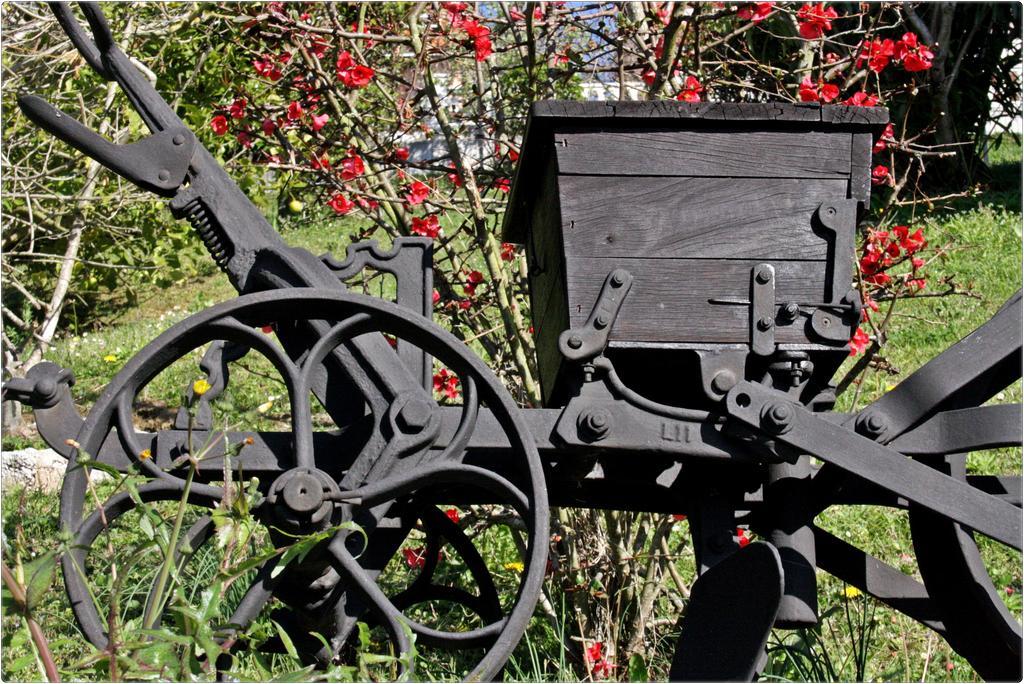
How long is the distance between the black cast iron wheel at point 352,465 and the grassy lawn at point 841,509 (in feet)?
0.52

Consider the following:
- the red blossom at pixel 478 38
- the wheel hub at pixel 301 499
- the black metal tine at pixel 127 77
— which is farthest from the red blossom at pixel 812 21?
the wheel hub at pixel 301 499

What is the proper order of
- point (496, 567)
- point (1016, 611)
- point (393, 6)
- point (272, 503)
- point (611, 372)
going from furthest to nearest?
point (393, 6) < point (496, 567) < point (1016, 611) < point (611, 372) < point (272, 503)

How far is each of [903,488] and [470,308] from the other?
72.1 inches

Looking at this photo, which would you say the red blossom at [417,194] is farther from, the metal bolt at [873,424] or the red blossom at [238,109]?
the metal bolt at [873,424]

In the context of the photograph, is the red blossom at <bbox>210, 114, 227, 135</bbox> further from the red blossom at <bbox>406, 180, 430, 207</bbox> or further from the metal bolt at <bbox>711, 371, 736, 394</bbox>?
the metal bolt at <bbox>711, 371, 736, 394</bbox>

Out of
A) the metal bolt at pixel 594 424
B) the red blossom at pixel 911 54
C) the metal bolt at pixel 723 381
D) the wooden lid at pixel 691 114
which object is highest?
the red blossom at pixel 911 54

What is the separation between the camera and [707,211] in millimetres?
2240

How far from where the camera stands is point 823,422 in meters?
2.12

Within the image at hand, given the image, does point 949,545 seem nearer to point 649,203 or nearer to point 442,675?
point 649,203

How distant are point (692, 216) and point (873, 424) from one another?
0.56 metres

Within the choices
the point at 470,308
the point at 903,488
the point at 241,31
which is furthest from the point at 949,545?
the point at 241,31

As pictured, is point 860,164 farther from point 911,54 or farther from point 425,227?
point 425,227

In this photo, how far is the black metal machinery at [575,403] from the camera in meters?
2.09

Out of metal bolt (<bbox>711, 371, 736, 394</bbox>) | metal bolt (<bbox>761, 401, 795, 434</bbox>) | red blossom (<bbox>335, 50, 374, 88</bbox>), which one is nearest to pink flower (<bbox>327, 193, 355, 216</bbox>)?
red blossom (<bbox>335, 50, 374, 88</bbox>)
